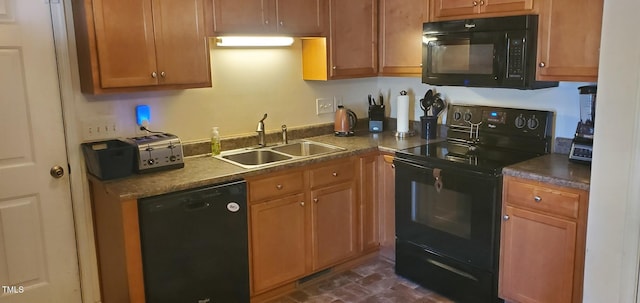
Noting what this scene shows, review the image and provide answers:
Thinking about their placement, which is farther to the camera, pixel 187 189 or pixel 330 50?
pixel 330 50

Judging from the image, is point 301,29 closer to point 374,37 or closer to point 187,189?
point 374,37

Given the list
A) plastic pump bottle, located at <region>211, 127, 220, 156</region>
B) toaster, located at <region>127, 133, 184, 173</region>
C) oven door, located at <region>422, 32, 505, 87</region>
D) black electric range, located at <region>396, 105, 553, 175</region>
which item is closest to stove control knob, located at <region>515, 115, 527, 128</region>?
black electric range, located at <region>396, 105, 553, 175</region>

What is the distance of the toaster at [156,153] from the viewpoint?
2.77 metres

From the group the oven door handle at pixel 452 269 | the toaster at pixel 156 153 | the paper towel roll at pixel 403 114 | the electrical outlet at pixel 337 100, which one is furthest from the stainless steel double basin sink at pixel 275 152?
the oven door handle at pixel 452 269

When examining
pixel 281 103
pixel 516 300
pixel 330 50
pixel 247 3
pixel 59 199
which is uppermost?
pixel 247 3

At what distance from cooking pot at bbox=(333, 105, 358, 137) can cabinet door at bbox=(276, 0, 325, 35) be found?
2.17 feet

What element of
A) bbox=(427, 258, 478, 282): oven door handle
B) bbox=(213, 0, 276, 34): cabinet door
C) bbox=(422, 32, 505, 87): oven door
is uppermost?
bbox=(213, 0, 276, 34): cabinet door

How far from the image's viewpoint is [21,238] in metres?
2.75

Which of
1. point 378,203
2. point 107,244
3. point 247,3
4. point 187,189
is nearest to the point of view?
point 187,189

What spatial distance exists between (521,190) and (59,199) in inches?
98.9

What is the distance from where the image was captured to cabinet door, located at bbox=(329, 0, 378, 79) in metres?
3.53

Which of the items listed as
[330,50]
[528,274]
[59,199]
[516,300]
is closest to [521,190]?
[528,274]

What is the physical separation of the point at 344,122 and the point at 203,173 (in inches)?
52.9

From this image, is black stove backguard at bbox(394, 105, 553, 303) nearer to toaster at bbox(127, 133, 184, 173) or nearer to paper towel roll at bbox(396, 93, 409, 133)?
paper towel roll at bbox(396, 93, 409, 133)
